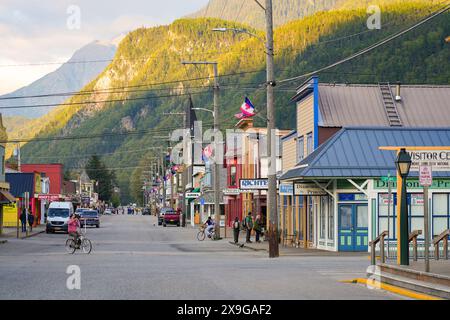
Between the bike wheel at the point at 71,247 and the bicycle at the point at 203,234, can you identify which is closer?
the bike wheel at the point at 71,247

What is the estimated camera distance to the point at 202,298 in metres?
15.9

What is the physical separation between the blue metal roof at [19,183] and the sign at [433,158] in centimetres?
5774

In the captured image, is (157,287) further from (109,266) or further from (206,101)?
(206,101)

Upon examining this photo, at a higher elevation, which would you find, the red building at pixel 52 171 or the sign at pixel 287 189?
the red building at pixel 52 171

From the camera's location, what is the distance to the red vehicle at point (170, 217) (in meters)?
88.8

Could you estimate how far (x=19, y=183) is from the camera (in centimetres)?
7669

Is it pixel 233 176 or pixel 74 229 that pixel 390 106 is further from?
pixel 233 176

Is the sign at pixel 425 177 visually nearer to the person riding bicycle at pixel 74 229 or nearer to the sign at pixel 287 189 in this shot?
the sign at pixel 287 189

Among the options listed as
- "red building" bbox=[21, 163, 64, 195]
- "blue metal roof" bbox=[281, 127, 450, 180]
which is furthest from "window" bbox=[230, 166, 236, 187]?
"red building" bbox=[21, 163, 64, 195]

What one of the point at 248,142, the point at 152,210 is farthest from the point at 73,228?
the point at 152,210

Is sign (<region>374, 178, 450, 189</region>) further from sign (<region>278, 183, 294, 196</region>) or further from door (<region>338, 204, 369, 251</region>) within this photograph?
sign (<region>278, 183, 294, 196</region>)

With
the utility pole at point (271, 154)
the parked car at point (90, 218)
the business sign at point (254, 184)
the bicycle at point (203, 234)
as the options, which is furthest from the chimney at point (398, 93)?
the parked car at point (90, 218)

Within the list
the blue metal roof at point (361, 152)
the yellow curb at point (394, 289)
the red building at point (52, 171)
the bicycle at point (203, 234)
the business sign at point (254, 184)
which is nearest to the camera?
the yellow curb at point (394, 289)

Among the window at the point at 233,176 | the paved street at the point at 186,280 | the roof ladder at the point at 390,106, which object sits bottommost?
the paved street at the point at 186,280
